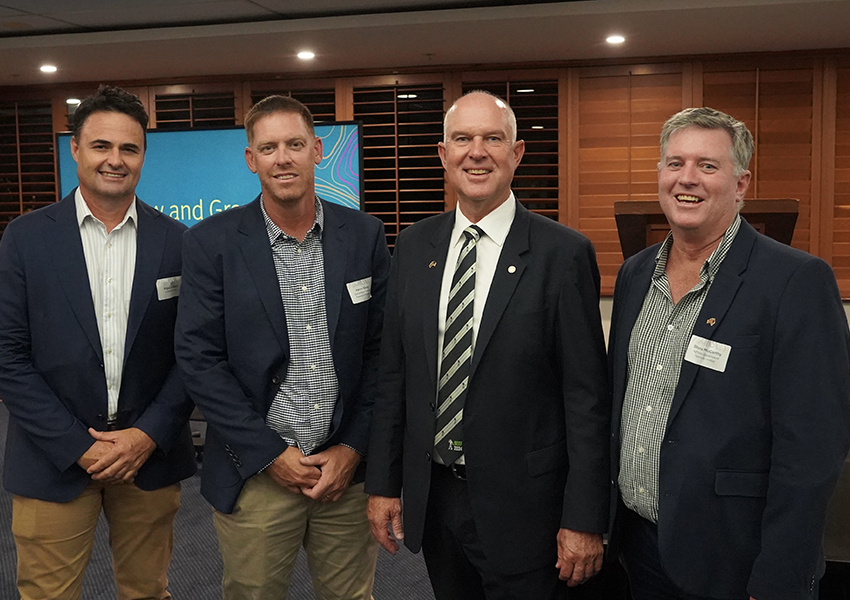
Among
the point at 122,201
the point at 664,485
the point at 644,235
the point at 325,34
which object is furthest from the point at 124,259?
the point at 325,34

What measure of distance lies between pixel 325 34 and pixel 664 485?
174 inches

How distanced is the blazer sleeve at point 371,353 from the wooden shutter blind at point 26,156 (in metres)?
5.97

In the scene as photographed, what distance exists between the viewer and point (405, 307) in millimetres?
1818

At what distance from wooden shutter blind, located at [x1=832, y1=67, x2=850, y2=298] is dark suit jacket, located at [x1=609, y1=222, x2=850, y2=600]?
4998 millimetres

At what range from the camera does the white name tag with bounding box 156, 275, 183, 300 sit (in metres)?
2.09

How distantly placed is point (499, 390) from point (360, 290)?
531mm

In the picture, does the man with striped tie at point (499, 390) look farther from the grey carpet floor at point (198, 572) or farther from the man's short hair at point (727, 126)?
the grey carpet floor at point (198, 572)

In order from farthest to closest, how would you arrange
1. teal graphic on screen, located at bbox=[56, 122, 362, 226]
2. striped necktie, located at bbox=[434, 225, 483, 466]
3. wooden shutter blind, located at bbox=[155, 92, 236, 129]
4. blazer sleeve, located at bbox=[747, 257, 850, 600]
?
wooden shutter blind, located at bbox=[155, 92, 236, 129], teal graphic on screen, located at bbox=[56, 122, 362, 226], striped necktie, located at bbox=[434, 225, 483, 466], blazer sleeve, located at bbox=[747, 257, 850, 600]

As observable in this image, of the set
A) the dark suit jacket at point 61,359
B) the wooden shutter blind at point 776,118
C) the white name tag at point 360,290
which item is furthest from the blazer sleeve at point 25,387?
the wooden shutter blind at point 776,118

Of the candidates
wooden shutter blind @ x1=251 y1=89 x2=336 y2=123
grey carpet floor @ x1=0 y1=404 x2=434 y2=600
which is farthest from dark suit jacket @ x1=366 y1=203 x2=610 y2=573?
wooden shutter blind @ x1=251 y1=89 x2=336 y2=123

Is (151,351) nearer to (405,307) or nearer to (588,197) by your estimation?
(405,307)

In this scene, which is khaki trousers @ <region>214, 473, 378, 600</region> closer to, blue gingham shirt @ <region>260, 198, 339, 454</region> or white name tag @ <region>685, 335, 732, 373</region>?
blue gingham shirt @ <region>260, 198, 339, 454</region>

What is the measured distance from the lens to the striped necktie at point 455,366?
68.2 inches

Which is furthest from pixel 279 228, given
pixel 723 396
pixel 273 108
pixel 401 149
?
pixel 401 149
